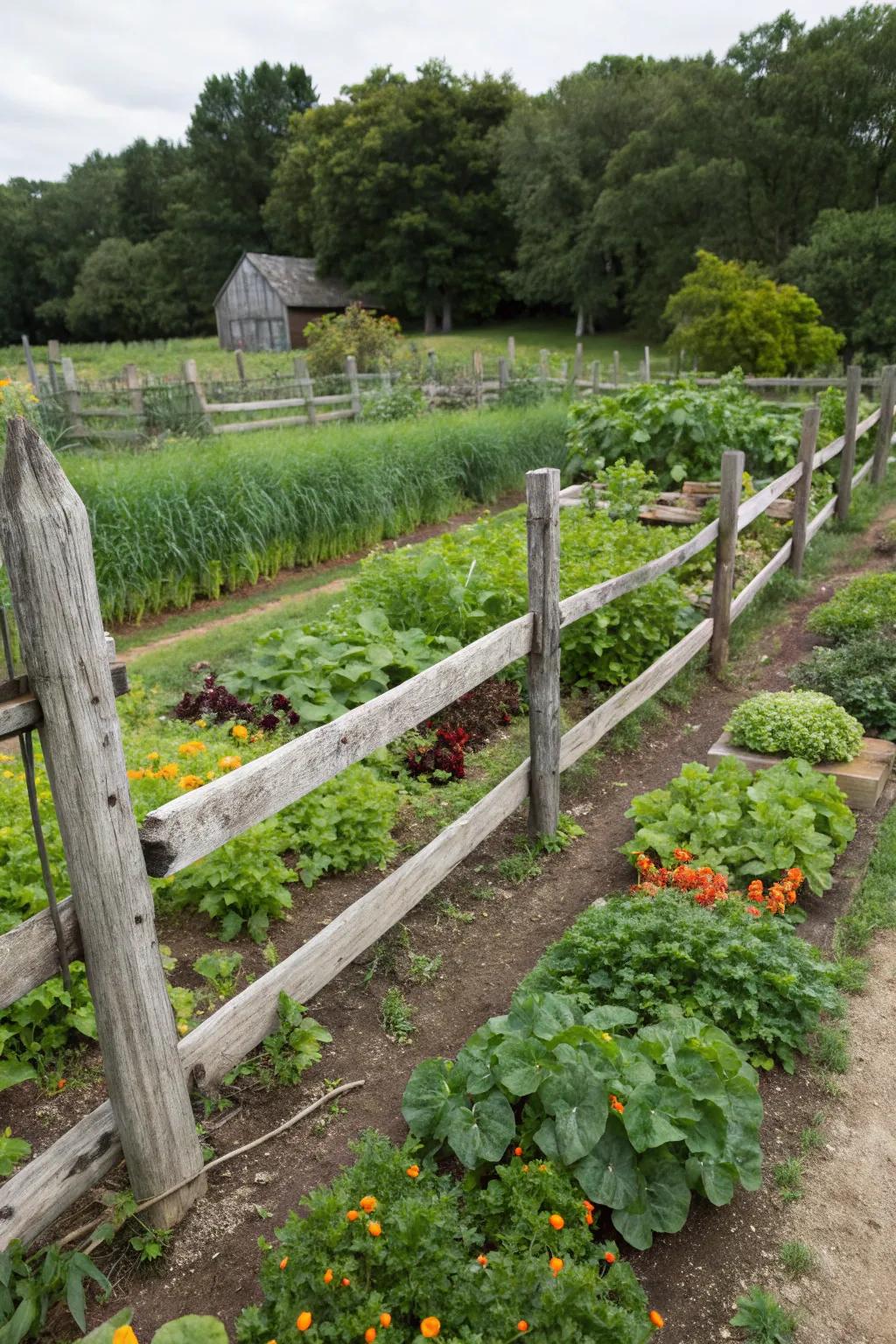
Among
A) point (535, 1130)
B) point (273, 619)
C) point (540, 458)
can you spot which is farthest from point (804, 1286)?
point (540, 458)

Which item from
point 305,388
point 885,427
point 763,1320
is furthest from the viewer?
point 305,388

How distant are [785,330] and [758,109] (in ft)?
59.9

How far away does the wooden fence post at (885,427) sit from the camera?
41.0 ft

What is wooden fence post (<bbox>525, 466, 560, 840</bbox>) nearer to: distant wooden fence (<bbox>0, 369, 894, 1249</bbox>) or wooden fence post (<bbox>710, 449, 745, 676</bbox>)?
distant wooden fence (<bbox>0, 369, 894, 1249</bbox>)

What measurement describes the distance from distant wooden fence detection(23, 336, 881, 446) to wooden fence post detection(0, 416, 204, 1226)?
10685 millimetres

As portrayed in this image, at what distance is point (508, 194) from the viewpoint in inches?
1741

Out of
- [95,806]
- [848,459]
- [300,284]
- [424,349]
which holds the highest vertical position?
[300,284]

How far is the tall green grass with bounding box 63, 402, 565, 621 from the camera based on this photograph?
26.6 ft

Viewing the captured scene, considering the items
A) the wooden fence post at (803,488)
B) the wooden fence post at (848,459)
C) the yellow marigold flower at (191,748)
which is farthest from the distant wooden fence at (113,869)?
the wooden fence post at (848,459)

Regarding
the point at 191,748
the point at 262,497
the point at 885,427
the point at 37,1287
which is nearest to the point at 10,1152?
the point at 37,1287

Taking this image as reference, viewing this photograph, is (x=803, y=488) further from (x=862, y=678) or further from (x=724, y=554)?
(x=862, y=678)

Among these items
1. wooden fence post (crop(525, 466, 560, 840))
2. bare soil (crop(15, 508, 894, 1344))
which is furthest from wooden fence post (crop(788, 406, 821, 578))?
wooden fence post (crop(525, 466, 560, 840))

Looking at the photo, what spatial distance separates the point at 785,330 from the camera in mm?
19531

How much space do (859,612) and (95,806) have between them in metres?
5.81
